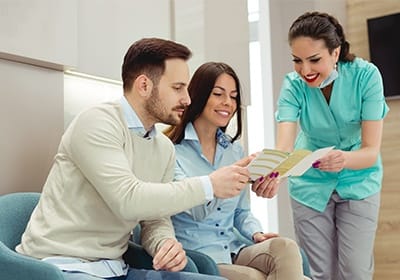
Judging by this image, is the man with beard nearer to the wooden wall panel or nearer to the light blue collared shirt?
the light blue collared shirt

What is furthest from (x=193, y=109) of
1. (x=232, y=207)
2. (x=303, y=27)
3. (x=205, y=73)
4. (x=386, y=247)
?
(x=386, y=247)

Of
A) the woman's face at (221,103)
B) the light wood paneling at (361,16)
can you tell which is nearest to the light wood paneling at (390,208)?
the light wood paneling at (361,16)

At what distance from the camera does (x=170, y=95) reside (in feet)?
5.49

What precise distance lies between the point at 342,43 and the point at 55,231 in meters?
1.44

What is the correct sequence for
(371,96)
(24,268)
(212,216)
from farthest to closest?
(371,96) → (212,216) → (24,268)

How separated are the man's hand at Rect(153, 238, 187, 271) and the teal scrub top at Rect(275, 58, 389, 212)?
0.94 m

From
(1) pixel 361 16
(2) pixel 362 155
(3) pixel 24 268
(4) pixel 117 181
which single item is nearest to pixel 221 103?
(2) pixel 362 155

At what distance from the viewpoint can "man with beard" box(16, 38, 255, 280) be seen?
1462 mm

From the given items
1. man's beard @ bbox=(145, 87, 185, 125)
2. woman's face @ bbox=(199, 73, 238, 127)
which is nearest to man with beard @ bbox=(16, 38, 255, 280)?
man's beard @ bbox=(145, 87, 185, 125)

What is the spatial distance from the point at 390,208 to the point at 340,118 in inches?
72.8

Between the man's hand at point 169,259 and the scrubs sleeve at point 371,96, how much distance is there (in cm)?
113

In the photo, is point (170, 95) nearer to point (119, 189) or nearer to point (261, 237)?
point (119, 189)

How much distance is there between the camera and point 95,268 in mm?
1494

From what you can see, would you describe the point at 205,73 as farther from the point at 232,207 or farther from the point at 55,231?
the point at 55,231
